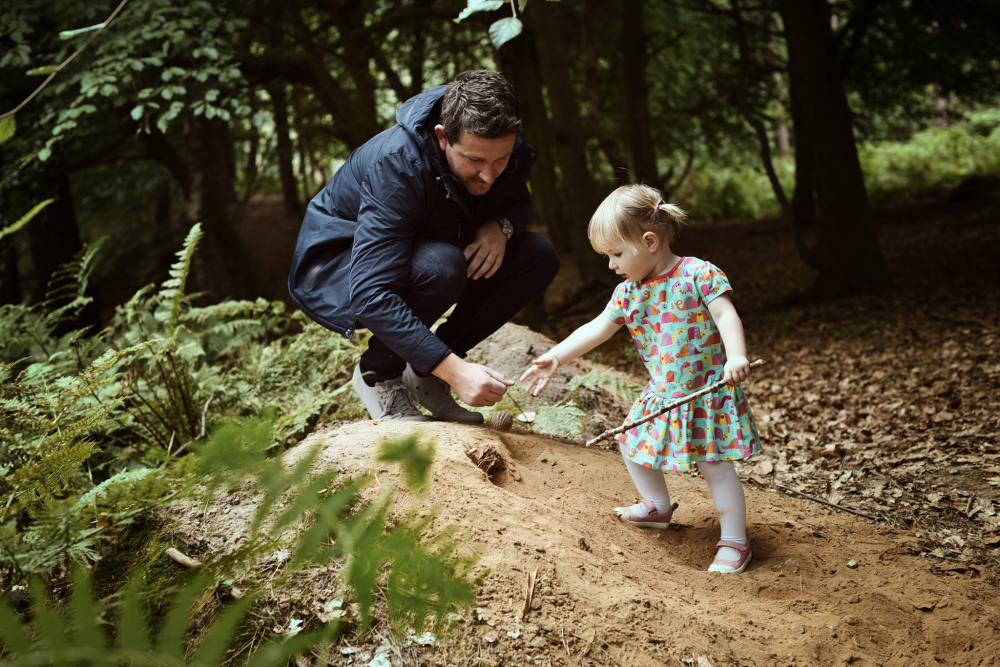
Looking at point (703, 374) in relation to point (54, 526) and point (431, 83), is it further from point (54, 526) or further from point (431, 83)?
point (431, 83)

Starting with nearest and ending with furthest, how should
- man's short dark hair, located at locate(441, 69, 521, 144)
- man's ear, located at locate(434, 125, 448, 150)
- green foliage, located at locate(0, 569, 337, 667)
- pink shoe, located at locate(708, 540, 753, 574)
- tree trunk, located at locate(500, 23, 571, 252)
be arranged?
green foliage, located at locate(0, 569, 337, 667) → pink shoe, located at locate(708, 540, 753, 574) → man's short dark hair, located at locate(441, 69, 521, 144) → man's ear, located at locate(434, 125, 448, 150) → tree trunk, located at locate(500, 23, 571, 252)

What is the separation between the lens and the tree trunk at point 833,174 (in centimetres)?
729

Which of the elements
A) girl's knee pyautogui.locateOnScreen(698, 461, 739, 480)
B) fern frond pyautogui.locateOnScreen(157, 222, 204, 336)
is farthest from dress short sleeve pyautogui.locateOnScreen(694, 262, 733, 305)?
fern frond pyautogui.locateOnScreen(157, 222, 204, 336)

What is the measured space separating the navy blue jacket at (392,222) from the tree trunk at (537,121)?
6404 millimetres

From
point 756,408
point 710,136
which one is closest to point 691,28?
point 710,136

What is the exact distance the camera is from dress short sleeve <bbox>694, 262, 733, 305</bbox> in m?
2.69

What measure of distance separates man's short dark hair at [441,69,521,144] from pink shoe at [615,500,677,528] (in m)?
1.53

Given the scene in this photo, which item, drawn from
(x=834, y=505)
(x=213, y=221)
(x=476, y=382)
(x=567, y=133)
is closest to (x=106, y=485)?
(x=476, y=382)

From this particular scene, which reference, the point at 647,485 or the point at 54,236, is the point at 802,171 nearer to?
the point at 647,485

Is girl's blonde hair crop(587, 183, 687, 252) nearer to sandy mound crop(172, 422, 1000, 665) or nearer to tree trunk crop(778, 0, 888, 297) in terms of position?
sandy mound crop(172, 422, 1000, 665)

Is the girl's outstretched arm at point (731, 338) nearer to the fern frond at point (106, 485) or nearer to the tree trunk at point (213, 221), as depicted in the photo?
the fern frond at point (106, 485)

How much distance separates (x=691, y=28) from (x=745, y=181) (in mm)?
4850

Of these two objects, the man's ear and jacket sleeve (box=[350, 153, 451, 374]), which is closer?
jacket sleeve (box=[350, 153, 451, 374])

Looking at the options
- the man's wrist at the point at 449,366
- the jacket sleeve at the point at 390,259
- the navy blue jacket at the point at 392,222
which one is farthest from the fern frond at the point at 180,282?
the man's wrist at the point at 449,366
